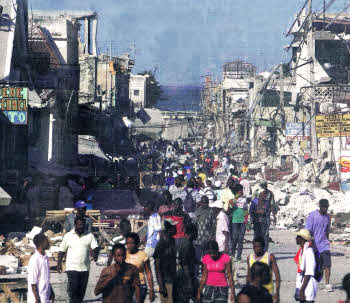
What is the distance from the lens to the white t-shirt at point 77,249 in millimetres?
10867

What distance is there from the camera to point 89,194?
24.2 m

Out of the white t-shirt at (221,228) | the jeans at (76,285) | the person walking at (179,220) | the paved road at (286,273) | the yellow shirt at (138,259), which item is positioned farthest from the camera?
the white t-shirt at (221,228)

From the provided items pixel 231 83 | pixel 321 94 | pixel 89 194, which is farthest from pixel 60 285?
pixel 231 83

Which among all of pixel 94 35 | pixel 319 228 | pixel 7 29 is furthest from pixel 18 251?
pixel 94 35

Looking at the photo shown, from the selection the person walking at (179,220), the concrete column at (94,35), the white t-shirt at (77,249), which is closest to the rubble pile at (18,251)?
the person walking at (179,220)

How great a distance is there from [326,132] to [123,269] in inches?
879

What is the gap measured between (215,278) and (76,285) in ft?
6.70

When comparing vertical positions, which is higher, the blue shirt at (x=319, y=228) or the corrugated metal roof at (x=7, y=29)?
the corrugated metal roof at (x=7, y=29)

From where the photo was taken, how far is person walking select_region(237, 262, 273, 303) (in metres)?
6.88

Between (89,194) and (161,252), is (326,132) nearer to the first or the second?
(89,194)

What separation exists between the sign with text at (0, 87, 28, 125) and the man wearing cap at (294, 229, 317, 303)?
11.8 meters

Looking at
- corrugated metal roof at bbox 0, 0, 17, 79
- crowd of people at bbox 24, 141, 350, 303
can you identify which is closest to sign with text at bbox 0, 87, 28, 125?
corrugated metal roof at bbox 0, 0, 17, 79

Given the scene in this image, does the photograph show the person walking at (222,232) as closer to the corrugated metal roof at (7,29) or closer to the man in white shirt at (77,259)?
the man in white shirt at (77,259)

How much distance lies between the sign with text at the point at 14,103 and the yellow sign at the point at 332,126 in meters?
12.8
